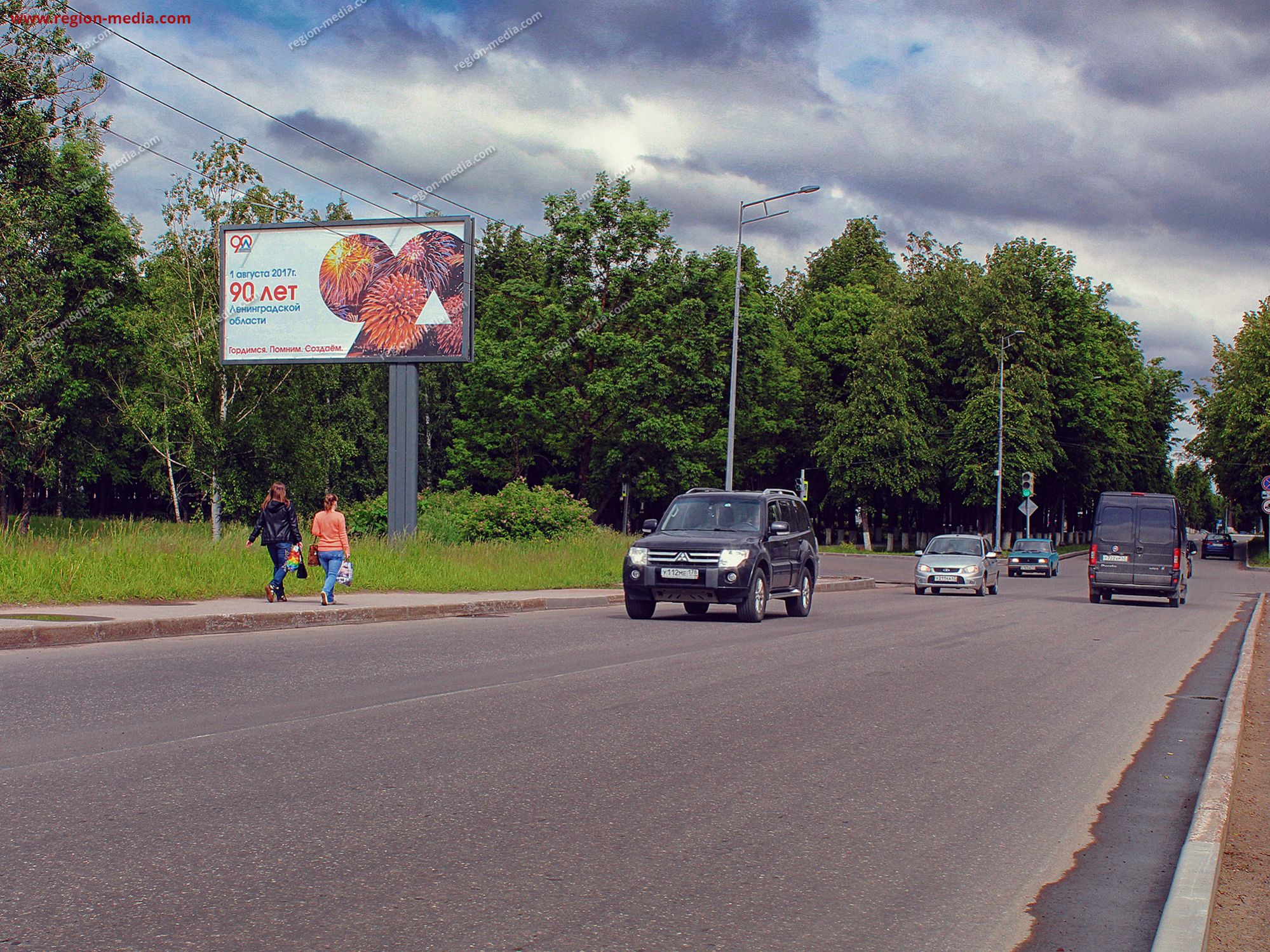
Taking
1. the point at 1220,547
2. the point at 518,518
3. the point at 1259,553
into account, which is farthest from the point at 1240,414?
the point at 518,518

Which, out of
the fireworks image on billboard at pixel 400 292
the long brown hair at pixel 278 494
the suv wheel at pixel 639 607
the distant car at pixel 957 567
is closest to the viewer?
the long brown hair at pixel 278 494

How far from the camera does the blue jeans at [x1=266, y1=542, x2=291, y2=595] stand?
17.3 meters

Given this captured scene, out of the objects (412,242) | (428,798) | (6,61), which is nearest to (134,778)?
(428,798)

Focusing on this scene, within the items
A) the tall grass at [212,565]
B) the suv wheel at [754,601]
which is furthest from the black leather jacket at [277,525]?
the suv wheel at [754,601]

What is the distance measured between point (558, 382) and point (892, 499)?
22586 mm

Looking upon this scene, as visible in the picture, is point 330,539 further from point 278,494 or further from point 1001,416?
point 1001,416

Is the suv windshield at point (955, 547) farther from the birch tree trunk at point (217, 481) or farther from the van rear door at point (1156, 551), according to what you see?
the birch tree trunk at point (217, 481)

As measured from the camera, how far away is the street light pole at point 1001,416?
2270 inches

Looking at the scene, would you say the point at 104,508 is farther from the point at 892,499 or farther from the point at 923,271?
the point at 923,271

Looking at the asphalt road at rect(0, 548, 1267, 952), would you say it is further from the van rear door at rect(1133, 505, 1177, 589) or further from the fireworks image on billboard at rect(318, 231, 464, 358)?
the fireworks image on billboard at rect(318, 231, 464, 358)

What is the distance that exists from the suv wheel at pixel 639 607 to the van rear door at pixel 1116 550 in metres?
13.5

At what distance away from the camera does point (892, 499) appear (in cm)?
6812

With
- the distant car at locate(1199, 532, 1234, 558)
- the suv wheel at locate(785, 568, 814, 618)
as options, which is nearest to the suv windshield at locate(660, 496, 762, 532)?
the suv wheel at locate(785, 568, 814, 618)

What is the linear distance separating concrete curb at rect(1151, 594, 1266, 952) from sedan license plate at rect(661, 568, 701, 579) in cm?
974
